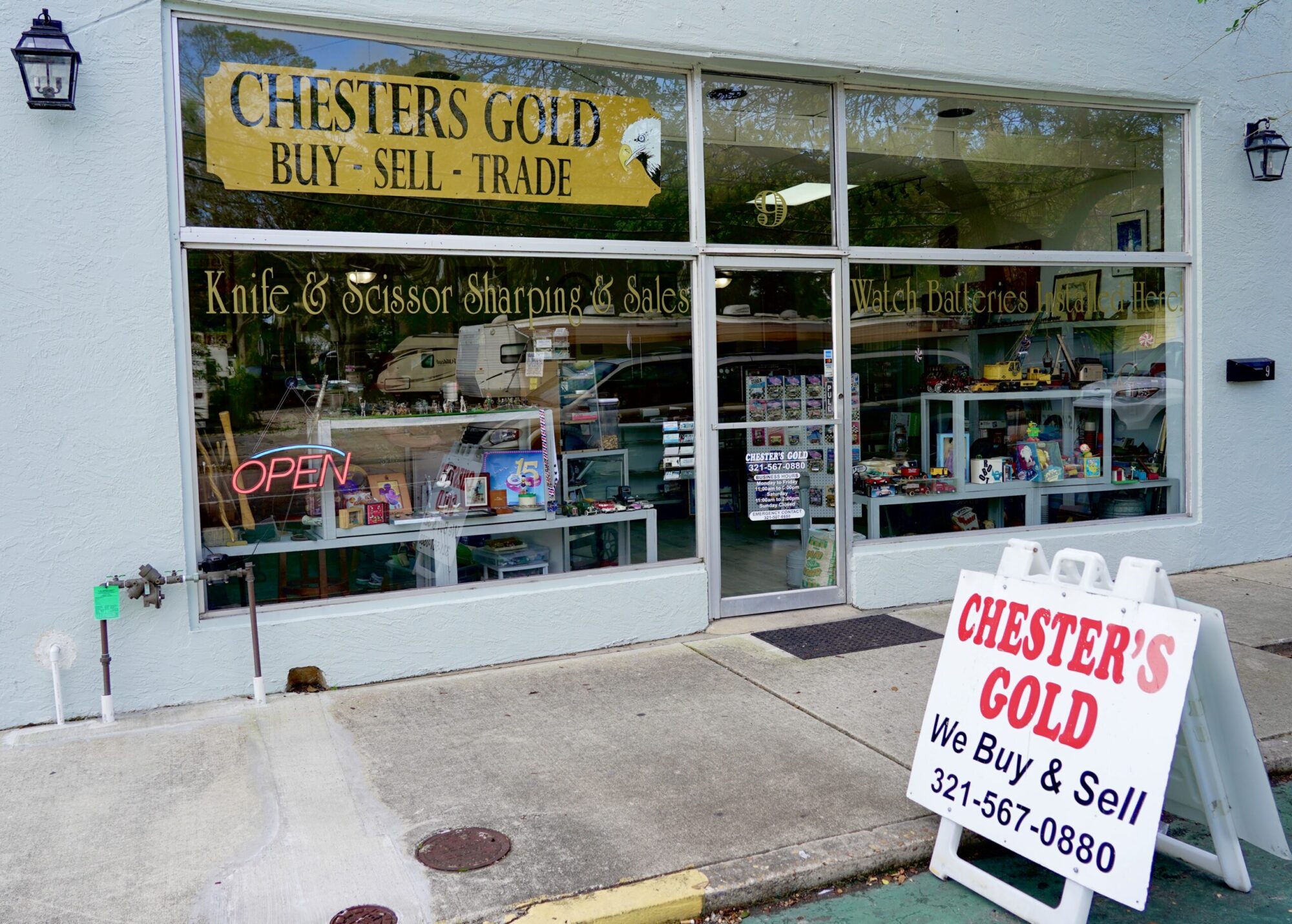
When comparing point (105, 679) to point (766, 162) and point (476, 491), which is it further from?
point (766, 162)

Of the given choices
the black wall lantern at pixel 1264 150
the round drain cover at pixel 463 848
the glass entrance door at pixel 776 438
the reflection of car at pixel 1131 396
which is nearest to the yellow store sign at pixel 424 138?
the glass entrance door at pixel 776 438

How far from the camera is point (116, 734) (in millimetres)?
4879

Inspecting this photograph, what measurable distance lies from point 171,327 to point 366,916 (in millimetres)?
3165

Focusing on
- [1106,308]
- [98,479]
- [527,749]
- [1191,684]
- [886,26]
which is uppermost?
[886,26]

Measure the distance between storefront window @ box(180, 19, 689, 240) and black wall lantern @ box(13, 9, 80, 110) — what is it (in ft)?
1.87

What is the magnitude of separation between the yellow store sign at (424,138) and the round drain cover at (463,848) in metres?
3.50

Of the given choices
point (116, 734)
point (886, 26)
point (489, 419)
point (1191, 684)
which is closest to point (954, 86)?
point (886, 26)

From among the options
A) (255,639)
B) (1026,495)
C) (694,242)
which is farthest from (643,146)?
(1026,495)

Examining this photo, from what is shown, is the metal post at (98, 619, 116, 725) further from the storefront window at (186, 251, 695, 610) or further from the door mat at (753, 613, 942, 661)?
the door mat at (753, 613, 942, 661)

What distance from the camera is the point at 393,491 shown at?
609cm

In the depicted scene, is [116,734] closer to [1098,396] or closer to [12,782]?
[12,782]

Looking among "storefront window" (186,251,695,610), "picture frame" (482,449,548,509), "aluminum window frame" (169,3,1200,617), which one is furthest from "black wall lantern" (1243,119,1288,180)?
"picture frame" (482,449,548,509)

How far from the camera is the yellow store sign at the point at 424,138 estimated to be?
5465 mm

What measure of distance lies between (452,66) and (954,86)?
11.3 feet
